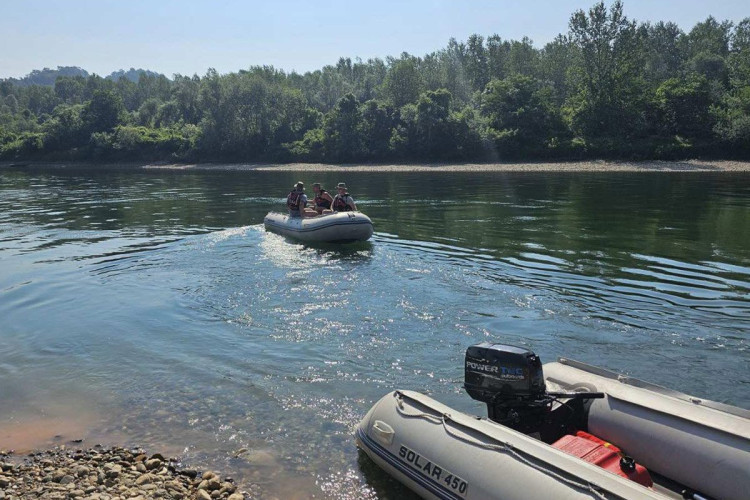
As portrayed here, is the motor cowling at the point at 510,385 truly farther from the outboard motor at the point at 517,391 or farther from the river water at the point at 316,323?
the river water at the point at 316,323

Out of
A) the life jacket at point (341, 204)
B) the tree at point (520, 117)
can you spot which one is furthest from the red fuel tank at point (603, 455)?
the tree at point (520, 117)

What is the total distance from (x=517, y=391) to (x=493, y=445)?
1.00m

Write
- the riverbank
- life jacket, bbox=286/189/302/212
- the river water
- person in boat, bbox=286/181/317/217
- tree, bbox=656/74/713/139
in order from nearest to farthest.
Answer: the river water, person in boat, bbox=286/181/317/217, life jacket, bbox=286/189/302/212, the riverbank, tree, bbox=656/74/713/139

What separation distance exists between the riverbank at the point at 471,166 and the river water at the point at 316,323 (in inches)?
1132

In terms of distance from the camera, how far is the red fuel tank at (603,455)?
4.89 m

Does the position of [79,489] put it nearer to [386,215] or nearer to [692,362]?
[692,362]

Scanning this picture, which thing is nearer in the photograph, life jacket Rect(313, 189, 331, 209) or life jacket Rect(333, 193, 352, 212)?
life jacket Rect(333, 193, 352, 212)

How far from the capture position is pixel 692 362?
830 centimetres

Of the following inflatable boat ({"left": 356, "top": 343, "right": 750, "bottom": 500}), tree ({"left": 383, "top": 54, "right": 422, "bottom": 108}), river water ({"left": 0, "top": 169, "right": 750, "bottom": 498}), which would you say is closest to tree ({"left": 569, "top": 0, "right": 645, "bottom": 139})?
tree ({"left": 383, "top": 54, "right": 422, "bottom": 108})

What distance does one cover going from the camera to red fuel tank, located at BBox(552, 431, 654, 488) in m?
4.89

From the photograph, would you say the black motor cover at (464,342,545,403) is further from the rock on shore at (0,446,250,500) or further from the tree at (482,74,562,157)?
the tree at (482,74,562,157)

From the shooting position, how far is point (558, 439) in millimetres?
5957

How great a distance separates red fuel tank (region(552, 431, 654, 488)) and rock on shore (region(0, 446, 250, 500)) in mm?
3001

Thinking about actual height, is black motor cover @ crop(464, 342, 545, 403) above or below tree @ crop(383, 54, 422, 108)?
below
